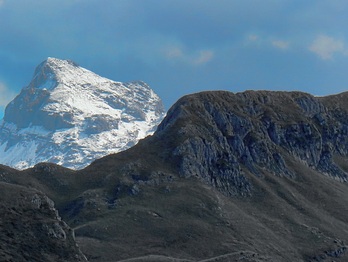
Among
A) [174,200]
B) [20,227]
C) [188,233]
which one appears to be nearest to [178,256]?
[188,233]

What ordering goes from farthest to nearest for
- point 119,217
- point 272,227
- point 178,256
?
point 272,227, point 119,217, point 178,256

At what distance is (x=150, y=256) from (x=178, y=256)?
14641mm

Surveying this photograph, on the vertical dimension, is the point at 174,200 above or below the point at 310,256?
above

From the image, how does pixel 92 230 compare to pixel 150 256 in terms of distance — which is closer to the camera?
pixel 150 256

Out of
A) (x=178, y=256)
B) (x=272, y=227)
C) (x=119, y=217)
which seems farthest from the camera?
(x=272, y=227)

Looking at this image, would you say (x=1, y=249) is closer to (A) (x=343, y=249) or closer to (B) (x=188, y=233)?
(B) (x=188, y=233)

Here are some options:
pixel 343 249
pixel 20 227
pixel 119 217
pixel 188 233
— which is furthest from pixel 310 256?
pixel 20 227

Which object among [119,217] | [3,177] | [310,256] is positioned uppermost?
[3,177]

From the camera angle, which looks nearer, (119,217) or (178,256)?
(178,256)

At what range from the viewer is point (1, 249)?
363 feet

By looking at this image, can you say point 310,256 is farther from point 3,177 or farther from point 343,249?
point 3,177

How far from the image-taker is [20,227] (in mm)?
116625

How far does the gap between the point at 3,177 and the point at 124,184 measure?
76.3 feet

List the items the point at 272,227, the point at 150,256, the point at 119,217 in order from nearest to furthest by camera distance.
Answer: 1. the point at 150,256
2. the point at 119,217
3. the point at 272,227
